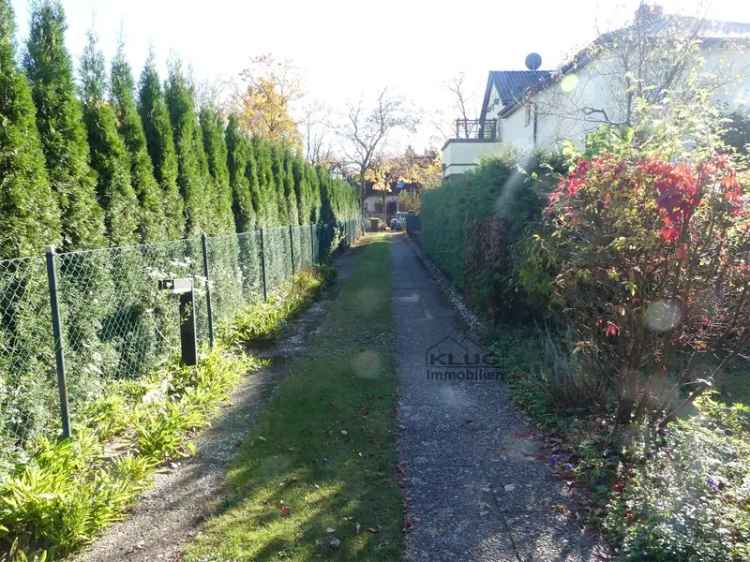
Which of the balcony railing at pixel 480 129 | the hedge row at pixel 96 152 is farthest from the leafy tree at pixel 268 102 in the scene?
→ the hedge row at pixel 96 152

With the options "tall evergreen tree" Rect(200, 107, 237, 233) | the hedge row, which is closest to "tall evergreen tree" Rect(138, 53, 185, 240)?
the hedge row

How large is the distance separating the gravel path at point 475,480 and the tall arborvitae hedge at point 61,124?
3569mm

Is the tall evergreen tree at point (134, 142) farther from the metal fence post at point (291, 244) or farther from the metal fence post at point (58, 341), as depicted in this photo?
the metal fence post at point (291, 244)

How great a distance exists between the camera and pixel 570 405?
464 cm

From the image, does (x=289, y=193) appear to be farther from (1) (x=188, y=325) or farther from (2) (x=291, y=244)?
(1) (x=188, y=325)

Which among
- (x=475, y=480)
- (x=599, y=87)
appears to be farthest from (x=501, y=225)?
(x=599, y=87)

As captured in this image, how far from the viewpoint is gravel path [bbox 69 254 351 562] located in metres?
2.95

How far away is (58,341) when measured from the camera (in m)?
3.77

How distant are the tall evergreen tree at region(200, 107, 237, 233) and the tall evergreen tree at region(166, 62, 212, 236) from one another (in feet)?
2.05

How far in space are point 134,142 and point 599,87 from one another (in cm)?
1020

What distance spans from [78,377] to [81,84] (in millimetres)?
3242

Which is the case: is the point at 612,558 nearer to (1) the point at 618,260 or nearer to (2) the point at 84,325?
(1) the point at 618,260

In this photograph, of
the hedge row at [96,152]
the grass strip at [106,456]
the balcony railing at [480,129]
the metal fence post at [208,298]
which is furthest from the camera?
the balcony railing at [480,129]

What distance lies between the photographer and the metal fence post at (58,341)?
3.71 m
